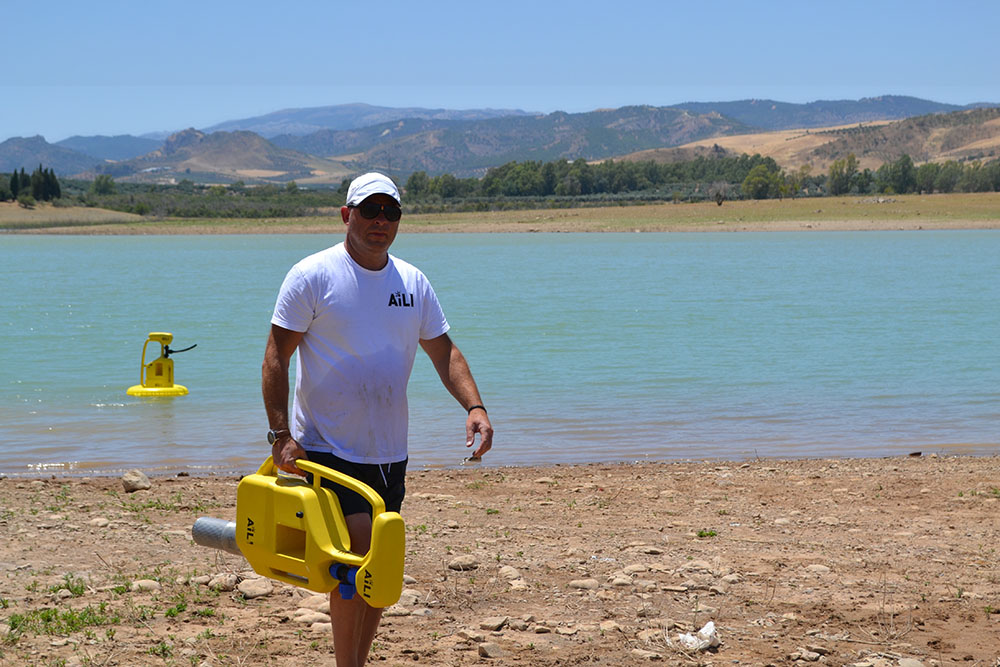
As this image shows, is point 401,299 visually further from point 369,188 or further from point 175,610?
point 175,610

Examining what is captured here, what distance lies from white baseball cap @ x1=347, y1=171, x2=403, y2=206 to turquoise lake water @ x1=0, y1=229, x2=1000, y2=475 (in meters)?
6.55

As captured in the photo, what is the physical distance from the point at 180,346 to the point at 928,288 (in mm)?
22083

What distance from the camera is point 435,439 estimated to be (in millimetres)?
11883

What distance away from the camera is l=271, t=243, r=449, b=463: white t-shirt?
411cm

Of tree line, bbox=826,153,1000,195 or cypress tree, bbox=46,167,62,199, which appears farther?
cypress tree, bbox=46,167,62,199

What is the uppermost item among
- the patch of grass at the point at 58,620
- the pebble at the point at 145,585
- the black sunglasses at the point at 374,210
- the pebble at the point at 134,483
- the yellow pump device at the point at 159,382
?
the black sunglasses at the point at 374,210

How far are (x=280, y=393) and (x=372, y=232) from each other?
0.62 meters

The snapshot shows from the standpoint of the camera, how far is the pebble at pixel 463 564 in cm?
618

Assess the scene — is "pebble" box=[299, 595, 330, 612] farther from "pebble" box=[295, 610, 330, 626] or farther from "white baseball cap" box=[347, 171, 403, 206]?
"white baseball cap" box=[347, 171, 403, 206]

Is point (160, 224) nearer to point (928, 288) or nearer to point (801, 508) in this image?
point (928, 288)

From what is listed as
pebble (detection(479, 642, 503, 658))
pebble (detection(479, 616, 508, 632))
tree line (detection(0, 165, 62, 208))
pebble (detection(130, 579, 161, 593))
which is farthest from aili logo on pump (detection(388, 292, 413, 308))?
tree line (detection(0, 165, 62, 208))

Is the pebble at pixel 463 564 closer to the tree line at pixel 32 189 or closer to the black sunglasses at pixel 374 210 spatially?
the black sunglasses at pixel 374 210

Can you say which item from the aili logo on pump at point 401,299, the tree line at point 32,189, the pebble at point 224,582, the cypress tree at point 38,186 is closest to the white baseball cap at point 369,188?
the aili logo on pump at point 401,299

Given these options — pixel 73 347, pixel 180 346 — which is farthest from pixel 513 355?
pixel 73 347
